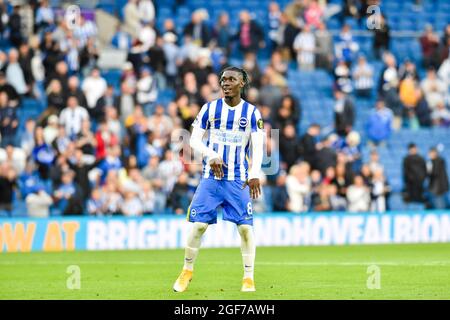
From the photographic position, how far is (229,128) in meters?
12.7

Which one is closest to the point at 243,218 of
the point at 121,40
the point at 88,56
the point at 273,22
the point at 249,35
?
the point at 88,56

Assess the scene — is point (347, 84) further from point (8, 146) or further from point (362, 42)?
point (8, 146)

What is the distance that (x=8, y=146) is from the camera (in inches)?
904

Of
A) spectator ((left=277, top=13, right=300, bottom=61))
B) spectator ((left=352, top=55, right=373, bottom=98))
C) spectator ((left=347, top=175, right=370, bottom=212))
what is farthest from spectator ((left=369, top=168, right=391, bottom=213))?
spectator ((left=277, top=13, right=300, bottom=61))

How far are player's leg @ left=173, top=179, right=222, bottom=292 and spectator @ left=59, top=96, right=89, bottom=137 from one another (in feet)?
36.4

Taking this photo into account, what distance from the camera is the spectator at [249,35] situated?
27422 millimetres

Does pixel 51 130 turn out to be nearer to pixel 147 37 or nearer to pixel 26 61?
pixel 26 61

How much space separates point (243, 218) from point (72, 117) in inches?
454

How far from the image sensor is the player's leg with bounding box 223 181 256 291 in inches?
499

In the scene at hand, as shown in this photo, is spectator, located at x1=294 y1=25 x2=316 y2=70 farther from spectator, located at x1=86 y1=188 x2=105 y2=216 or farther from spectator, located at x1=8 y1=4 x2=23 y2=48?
spectator, located at x1=86 y1=188 x2=105 y2=216

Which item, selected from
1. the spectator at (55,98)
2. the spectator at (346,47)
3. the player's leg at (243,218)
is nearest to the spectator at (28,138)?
the spectator at (55,98)
